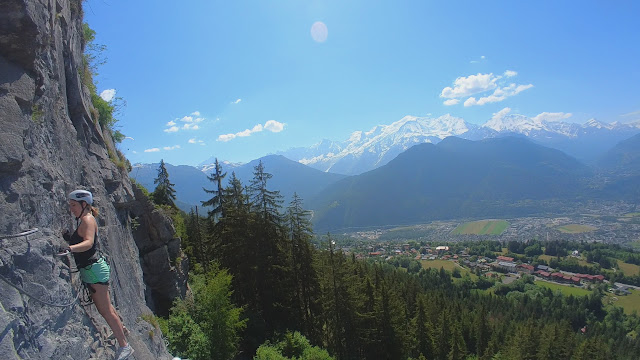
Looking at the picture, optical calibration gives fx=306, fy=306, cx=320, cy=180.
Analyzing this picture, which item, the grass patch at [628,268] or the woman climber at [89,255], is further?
the grass patch at [628,268]

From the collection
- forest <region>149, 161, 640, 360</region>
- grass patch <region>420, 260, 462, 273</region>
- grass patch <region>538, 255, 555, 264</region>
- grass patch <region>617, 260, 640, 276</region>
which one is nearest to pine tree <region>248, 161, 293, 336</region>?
forest <region>149, 161, 640, 360</region>

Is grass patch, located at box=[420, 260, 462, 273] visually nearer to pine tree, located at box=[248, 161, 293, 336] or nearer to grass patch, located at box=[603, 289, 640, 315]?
grass patch, located at box=[603, 289, 640, 315]

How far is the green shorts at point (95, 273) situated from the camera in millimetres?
6082

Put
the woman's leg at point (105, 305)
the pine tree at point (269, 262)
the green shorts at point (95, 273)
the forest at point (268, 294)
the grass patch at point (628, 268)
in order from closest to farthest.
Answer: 1. the green shorts at point (95, 273)
2. the woman's leg at point (105, 305)
3. the forest at point (268, 294)
4. the pine tree at point (269, 262)
5. the grass patch at point (628, 268)

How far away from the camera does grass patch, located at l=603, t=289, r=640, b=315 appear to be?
10438 centimetres

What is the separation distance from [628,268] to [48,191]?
689 feet

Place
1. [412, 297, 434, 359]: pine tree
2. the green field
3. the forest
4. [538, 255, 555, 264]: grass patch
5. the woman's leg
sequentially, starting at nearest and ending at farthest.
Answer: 1. the woman's leg
2. the forest
3. [412, 297, 434, 359]: pine tree
4. the green field
5. [538, 255, 555, 264]: grass patch

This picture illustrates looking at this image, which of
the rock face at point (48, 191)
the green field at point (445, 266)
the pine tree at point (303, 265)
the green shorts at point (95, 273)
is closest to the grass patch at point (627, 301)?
the green field at point (445, 266)

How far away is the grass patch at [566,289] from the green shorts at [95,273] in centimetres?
14849

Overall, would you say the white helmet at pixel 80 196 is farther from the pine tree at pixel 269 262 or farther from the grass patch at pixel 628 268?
the grass patch at pixel 628 268

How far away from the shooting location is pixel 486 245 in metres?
194

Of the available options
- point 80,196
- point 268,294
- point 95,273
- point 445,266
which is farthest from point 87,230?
point 445,266

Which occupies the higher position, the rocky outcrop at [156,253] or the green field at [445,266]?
the rocky outcrop at [156,253]

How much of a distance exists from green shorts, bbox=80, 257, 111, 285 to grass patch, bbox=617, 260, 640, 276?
642ft
